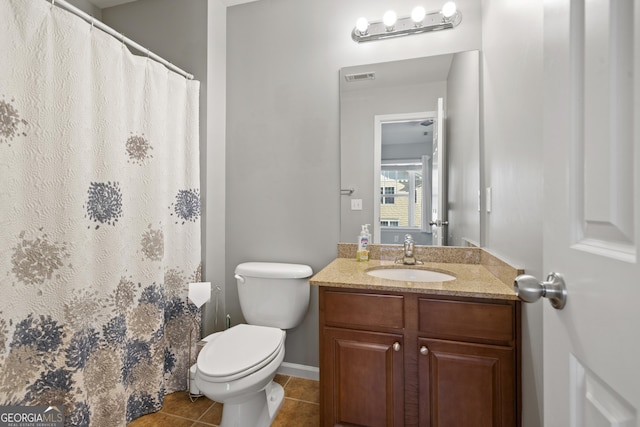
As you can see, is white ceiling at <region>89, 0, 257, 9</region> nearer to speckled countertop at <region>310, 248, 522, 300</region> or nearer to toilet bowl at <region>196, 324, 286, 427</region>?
speckled countertop at <region>310, 248, 522, 300</region>

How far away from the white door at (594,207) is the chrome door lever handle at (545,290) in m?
0.02

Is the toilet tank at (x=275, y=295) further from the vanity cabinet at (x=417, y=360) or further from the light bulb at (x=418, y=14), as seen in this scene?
the light bulb at (x=418, y=14)

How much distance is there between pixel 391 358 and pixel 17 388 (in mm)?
1464

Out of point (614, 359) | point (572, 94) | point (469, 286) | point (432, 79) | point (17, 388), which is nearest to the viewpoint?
point (614, 359)

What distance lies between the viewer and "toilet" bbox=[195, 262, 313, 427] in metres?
1.28

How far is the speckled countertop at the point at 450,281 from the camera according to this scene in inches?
45.7

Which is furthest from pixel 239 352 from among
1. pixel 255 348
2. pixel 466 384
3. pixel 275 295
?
pixel 466 384

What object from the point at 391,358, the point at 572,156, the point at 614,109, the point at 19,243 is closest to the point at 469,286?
the point at 391,358

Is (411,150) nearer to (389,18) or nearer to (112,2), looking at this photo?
(389,18)

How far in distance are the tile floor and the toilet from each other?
6cm

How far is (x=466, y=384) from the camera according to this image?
3.86 ft

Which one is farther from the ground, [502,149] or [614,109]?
[502,149]

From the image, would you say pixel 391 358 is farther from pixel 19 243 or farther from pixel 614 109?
pixel 19 243

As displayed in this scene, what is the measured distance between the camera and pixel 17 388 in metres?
1.12
